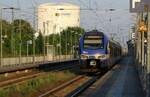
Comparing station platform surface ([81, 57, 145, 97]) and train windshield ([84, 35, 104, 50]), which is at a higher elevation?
train windshield ([84, 35, 104, 50])

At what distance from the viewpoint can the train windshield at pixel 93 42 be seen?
39812 millimetres

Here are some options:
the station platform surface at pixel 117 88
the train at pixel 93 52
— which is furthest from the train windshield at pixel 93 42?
the station platform surface at pixel 117 88

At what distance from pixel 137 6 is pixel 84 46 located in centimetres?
2358

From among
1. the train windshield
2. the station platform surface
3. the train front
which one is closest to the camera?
the station platform surface

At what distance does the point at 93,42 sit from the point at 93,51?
1.04 metres

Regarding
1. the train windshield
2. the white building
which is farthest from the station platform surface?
the white building

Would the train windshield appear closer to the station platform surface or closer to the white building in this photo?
the station platform surface

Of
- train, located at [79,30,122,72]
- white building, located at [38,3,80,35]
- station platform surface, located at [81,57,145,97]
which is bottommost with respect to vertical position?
station platform surface, located at [81,57,145,97]

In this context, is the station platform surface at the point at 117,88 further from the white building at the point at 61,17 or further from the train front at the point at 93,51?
the white building at the point at 61,17

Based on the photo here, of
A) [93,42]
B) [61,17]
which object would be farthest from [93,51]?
[61,17]

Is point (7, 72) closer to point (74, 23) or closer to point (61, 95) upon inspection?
point (61, 95)

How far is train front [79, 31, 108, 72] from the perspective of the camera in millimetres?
39062

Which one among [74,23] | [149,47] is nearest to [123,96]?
[149,47]

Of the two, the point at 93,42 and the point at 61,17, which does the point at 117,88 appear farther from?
the point at 61,17
